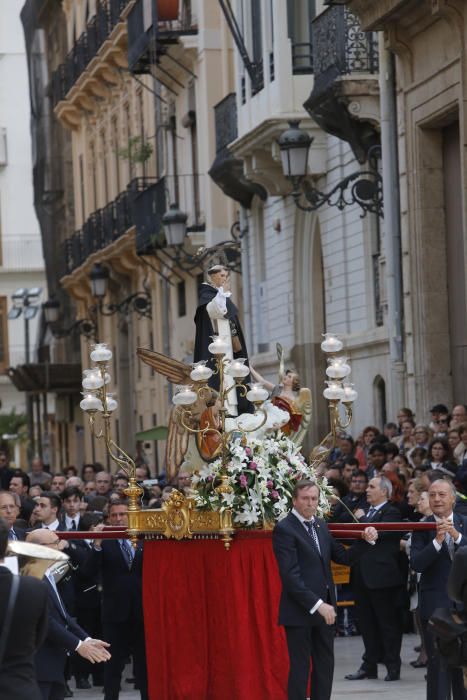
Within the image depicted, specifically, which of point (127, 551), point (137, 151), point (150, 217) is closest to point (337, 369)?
point (127, 551)

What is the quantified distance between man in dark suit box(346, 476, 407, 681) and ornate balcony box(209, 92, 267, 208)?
15.2 metres

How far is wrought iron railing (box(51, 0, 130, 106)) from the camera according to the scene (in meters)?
43.0

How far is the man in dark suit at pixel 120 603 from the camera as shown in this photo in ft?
48.3

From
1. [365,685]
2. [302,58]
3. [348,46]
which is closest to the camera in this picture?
[365,685]

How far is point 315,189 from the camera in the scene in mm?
23969

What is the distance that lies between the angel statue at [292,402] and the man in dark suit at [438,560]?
5.53 feet

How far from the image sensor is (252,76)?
1167 inches

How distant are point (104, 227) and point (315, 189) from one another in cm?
2208

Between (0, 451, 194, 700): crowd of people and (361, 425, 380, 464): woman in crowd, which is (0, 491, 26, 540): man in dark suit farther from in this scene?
(361, 425, 380, 464): woman in crowd

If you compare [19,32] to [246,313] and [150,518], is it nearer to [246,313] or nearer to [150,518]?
[246,313]

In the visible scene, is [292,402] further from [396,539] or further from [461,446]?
[461,446]

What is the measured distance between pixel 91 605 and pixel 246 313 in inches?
638

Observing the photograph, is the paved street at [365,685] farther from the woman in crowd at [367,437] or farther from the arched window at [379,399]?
the arched window at [379,399]

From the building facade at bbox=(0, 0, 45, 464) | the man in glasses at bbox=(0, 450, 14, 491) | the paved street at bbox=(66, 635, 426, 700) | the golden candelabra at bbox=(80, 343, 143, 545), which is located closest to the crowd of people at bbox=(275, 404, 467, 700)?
the paved street at bbox=(66, 635, 426, 700)
